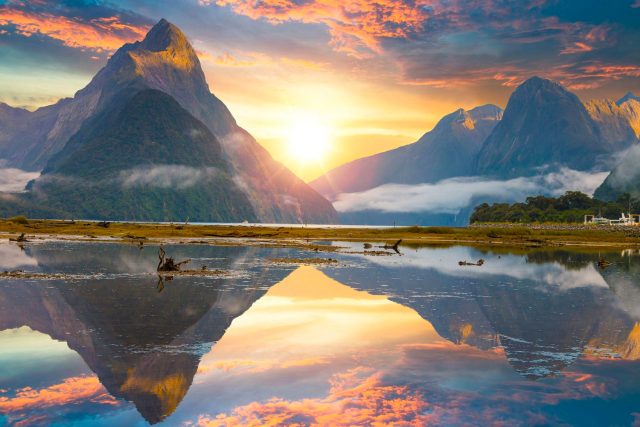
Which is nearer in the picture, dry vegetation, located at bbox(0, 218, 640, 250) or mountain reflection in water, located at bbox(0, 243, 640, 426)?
mountain reflection in water, located at bbox(0, 243, 640, 426)

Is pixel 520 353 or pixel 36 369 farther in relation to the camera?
pixel 520 353

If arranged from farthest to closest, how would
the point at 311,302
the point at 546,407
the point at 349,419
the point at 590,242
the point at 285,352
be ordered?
the point at 590,242, the point at 311,302, the point at 285,352, the point at 546,407, the point at 349,419

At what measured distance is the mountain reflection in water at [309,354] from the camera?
1794cm

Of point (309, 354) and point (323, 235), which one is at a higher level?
point (309, 354)

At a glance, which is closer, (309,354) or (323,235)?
(309,354)

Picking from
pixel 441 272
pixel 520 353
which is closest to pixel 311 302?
pixel 520 353

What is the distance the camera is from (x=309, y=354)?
25.4 meters

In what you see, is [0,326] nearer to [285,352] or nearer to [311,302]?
[285,352]

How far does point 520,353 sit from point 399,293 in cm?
2017

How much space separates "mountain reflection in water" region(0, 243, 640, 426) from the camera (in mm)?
17938

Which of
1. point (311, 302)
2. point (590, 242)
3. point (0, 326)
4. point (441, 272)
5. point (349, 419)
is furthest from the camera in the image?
point (590, 242)

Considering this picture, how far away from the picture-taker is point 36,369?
21.5 metres

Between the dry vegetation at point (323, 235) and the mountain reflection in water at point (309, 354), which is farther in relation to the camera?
the dry vegetation at point (323, 235)

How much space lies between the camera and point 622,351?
2730 cm
